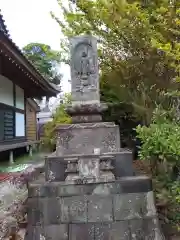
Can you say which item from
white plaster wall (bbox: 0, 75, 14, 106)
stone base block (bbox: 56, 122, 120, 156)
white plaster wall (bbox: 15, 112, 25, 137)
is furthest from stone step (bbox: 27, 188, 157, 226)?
white plaster wall (bbox: 15, 112, 25, 137)

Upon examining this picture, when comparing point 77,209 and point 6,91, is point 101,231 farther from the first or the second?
point 6,91

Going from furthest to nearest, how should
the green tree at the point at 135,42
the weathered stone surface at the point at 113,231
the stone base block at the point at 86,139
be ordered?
the green tree at the point at 135,42 < the stone base block at the point at 86,139 < the weathered stone surface at the point at 113,231

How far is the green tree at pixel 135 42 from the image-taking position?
19.6ft

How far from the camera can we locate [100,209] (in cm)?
404

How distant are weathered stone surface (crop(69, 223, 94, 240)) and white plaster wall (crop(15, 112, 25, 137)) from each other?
26.4 feet

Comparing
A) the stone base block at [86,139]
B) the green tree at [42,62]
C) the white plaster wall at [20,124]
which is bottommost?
the stone base block at [86,139]

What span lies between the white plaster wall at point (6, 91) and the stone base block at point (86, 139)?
5.32 m

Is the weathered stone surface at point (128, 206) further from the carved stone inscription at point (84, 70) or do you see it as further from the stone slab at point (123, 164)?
the carved stone inscription at point (84, 70)

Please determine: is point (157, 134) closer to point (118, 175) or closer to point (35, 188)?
point (118, 175)

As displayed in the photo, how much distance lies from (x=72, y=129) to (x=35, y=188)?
3.91 feet

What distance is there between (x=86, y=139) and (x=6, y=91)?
20.1ft

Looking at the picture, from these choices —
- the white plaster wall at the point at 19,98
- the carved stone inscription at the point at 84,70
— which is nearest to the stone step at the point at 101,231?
the carved stone inscription at the point at 84,70

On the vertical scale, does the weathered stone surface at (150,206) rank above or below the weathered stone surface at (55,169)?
below

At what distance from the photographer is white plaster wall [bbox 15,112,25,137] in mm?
11774
